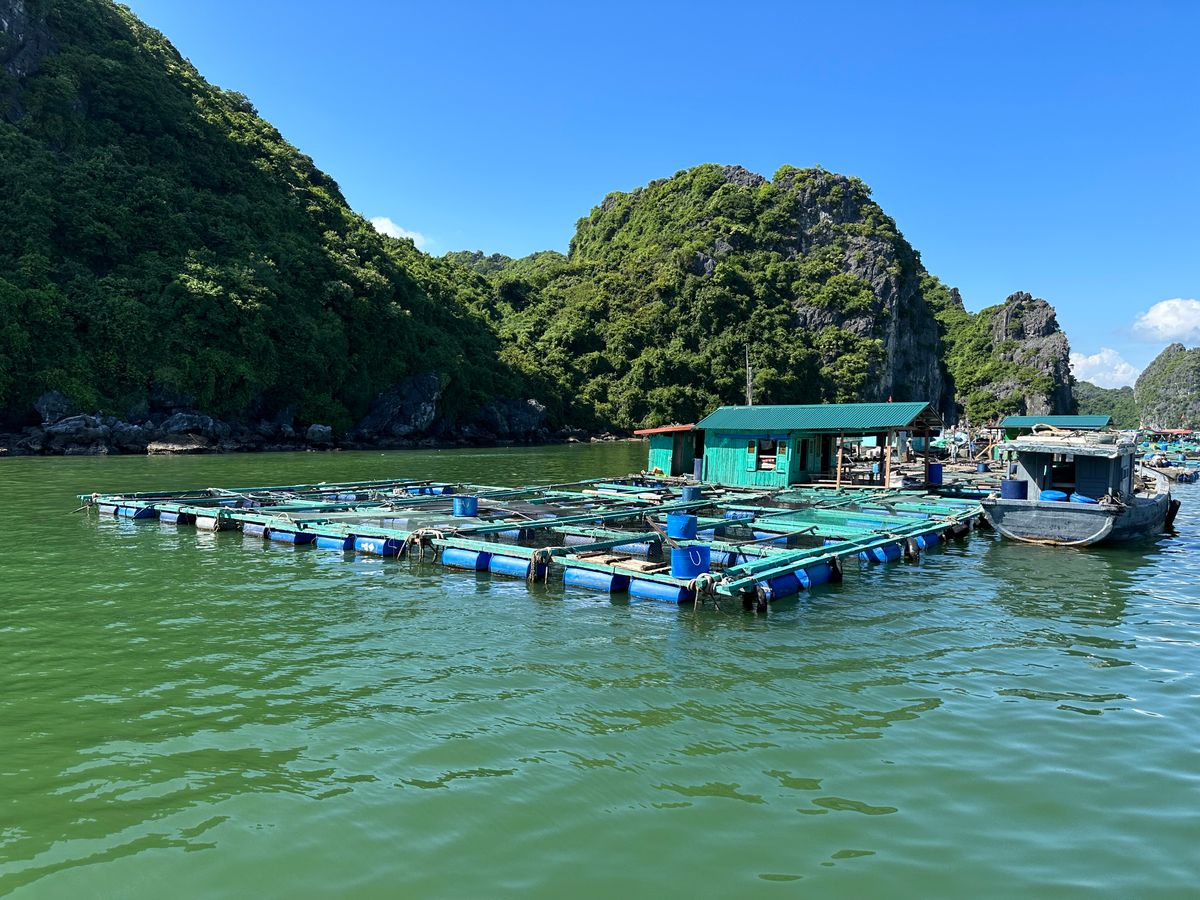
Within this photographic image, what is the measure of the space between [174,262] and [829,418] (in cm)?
5675

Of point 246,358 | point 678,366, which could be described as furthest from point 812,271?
point 246,358

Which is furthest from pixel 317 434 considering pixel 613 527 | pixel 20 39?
pixel 613 527

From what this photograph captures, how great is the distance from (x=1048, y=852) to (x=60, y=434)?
60647 millimetres

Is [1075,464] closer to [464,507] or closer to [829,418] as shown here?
[829,418]

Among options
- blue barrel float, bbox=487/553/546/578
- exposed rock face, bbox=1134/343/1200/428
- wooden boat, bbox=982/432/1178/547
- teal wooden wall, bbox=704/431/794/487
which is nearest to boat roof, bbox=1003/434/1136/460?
Answer: wooden boat, bbox=982/432/1178/547

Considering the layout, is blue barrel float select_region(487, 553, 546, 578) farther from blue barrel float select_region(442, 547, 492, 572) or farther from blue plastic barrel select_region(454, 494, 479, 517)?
blue plastic barrel select_region(454, 494, 479, 517)

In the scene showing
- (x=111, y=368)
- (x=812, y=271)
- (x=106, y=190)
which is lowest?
(x=111, y=368)

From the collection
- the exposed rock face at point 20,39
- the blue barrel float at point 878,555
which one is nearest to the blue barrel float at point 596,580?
the blue barrel float at point 878,555

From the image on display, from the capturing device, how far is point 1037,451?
782 inches

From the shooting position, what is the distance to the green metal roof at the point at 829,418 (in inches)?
1080

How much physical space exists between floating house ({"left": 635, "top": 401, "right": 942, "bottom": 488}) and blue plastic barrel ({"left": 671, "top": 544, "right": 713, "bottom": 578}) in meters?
15.7

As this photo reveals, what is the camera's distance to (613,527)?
21.2m

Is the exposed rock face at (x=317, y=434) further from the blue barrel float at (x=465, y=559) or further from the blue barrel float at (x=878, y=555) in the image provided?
the blue barrel float at (x=878, y=555)

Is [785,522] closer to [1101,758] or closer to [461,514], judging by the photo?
[461,514]
